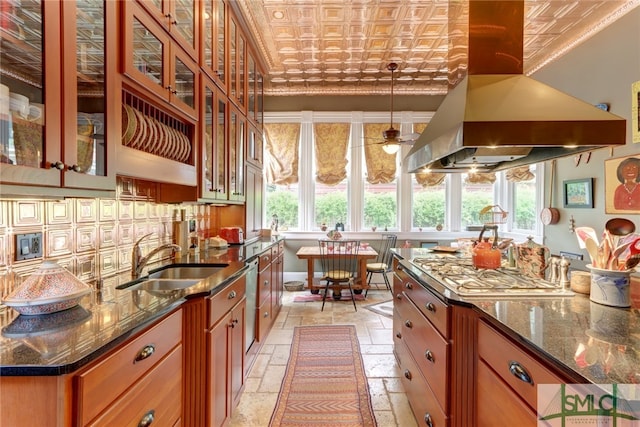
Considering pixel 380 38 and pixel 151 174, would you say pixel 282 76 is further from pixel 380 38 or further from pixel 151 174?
pixel 151 174

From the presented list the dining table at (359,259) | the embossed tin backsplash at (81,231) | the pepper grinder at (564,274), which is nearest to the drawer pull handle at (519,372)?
the pepper grinder at (564,274)

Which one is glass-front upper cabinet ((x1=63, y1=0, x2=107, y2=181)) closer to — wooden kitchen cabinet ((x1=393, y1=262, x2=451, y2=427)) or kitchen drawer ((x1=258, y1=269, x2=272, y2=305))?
wooden kitchen cabinet ((x1=393, y1=262, x2=451, y2=427))

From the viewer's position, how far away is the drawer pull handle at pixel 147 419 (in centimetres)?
108

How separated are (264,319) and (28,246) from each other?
2079 millimetres

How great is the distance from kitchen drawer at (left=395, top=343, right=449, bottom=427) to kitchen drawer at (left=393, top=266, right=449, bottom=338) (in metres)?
0.39

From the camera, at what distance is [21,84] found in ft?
3.13

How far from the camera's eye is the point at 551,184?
13.6ft

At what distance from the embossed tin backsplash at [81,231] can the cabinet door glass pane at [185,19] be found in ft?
3.63

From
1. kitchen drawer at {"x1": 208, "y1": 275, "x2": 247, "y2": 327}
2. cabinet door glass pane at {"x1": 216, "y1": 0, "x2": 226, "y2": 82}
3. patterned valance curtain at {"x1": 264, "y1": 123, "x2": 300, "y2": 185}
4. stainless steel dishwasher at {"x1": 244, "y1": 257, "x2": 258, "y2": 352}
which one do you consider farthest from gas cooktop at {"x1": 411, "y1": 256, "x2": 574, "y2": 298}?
patterned valance curtain at {"x1": 264, "y1": 123, "x2": 300, "y2": 185}

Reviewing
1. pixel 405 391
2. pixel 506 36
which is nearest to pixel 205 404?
pixel 405 391

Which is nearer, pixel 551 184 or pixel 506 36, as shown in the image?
pixel 506 36

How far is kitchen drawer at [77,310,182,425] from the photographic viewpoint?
83 centimetres

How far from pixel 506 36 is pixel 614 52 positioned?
2.49m

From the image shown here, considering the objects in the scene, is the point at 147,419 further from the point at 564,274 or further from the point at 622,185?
the point at 622,185
